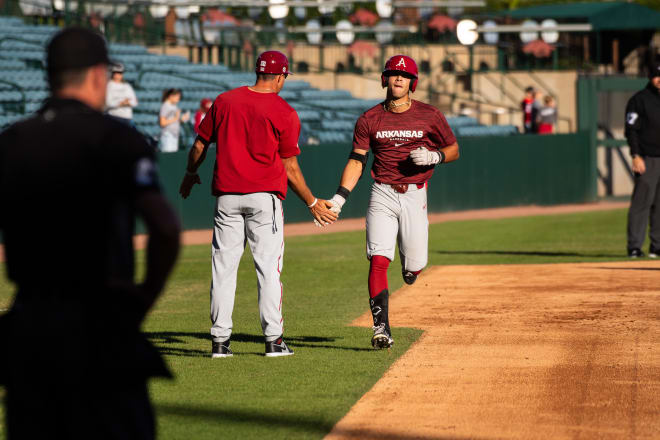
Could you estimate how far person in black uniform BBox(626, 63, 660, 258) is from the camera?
46.2 feet

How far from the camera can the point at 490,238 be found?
18688 millimetres

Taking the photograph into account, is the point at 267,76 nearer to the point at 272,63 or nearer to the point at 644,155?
the point at 272,63

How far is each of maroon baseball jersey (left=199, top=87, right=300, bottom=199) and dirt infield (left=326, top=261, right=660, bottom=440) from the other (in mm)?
1601

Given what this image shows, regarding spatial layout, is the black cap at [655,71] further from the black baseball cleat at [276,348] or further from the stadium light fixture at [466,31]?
the stadium light fixture at [466,31]

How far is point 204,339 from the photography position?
29.0 ft

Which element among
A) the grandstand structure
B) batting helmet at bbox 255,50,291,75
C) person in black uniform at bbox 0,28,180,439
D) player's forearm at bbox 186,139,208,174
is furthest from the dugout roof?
person in black uniform at bbox 0,28,180,439

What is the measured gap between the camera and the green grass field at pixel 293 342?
605 cm

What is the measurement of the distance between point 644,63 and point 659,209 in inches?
884

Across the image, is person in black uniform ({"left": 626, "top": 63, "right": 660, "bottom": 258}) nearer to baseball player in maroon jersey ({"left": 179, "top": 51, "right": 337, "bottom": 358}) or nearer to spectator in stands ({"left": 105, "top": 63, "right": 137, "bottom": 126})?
baseball player in maroon jersey ({"left": 179, "top": 51, "right": 337, "bottom": 358})

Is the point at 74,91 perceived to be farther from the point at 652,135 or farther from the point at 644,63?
the point at 644,63

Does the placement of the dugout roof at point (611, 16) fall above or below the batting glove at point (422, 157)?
above

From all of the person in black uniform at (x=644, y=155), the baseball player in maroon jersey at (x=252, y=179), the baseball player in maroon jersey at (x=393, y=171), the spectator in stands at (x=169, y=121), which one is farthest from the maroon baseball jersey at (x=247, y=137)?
the spectator in stands at (x=169, y=121)

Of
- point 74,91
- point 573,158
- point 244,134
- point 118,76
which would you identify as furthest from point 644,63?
point 74,91

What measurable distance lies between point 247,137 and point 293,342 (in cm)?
184
